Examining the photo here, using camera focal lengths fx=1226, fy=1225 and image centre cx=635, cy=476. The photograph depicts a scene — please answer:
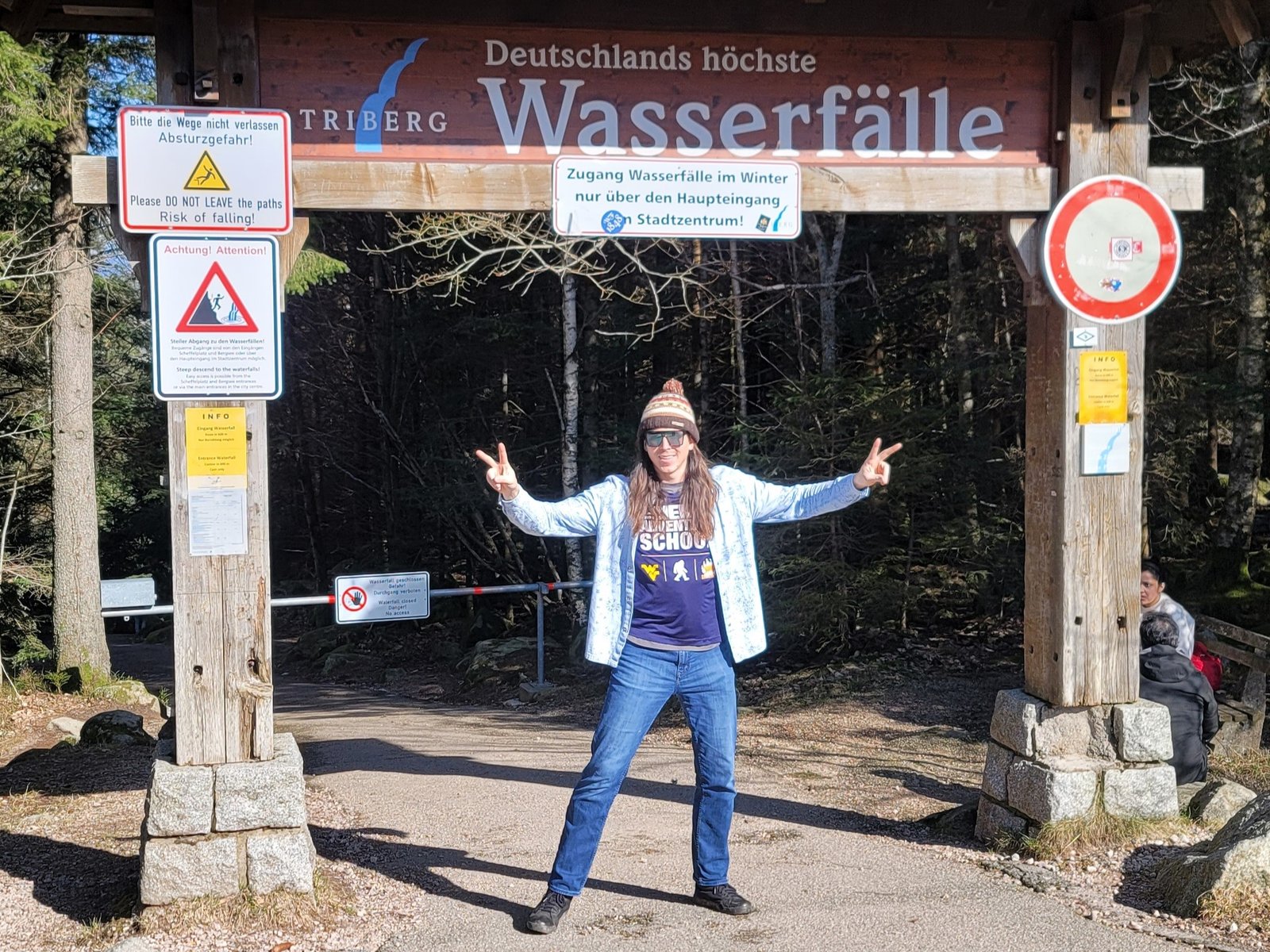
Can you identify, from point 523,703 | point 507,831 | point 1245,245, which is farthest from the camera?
point 523,703

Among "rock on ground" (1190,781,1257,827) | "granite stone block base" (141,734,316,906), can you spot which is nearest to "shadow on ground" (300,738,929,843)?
"rock on ground" (1190,781,1257,827)

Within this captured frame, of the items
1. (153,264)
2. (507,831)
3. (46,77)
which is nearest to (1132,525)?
(507,831)

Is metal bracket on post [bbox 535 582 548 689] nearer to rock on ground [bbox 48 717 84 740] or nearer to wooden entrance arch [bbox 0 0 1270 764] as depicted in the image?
rock on ground [bbox 48 717 84 740]

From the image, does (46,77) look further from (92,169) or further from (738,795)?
(738,795)

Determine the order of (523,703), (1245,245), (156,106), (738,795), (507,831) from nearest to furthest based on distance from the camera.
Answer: (156,106), (507,831), (738,795), (1245,245), (523,703)

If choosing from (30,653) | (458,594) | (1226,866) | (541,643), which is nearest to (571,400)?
(541,643)

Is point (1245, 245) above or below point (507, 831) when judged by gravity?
above

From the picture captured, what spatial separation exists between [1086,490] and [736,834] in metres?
2.24

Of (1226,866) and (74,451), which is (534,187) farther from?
(74,451)

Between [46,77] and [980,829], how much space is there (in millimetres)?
11626

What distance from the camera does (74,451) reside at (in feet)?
48.1

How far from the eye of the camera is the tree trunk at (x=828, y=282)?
1380 centimetres

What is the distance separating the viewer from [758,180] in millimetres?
4988

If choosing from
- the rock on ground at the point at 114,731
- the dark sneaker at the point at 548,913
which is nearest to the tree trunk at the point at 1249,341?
the dark sneaker at the point at 548,913
